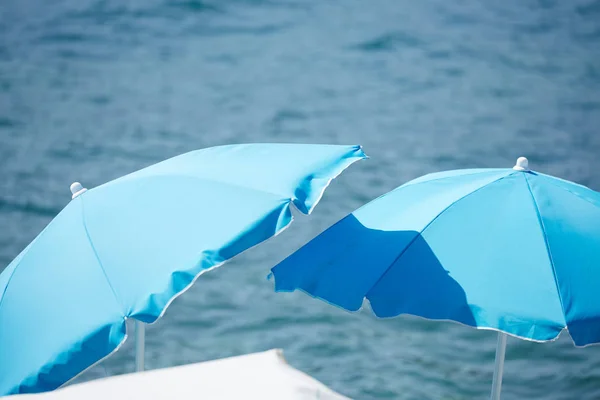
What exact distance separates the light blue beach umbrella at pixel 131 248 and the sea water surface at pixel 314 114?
8.93 feet

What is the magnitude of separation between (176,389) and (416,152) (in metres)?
7.22

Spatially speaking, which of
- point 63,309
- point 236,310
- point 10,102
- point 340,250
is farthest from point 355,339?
point 10,102

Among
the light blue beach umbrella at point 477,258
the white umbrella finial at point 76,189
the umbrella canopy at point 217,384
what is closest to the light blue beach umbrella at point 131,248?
the white umbrella finial at point 76,189

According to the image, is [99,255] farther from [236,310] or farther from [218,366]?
[236,310]

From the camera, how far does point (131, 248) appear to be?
3.48 meters

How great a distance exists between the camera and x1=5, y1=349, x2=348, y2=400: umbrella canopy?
88.2 inches

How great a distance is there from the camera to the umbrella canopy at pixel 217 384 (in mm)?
2240

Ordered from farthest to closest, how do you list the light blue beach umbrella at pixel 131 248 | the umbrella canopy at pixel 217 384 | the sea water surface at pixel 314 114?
the sea water surface at pixel 314 114
the light blue beach umbrella at pixel 131 248
the umbrella canopy at pixel 217 384

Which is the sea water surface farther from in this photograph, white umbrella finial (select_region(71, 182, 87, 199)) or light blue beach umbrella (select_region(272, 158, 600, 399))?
white umbrella finial (select_region(71, 182, 87, 199))

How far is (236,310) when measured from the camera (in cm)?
714

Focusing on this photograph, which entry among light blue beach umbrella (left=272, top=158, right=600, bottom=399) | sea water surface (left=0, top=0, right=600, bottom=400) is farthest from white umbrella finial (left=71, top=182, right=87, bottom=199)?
sea water surface (left=0, top=0, right=600, bottom=400)

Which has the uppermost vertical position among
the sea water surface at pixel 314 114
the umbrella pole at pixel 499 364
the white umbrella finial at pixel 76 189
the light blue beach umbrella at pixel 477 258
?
the light blue beach umbrella at pixel 477 258

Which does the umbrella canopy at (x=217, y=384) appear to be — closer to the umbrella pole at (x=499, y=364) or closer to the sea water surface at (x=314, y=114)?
the umbrella pole at (x=499, y=364)

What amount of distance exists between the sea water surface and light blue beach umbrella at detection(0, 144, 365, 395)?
2.72m
